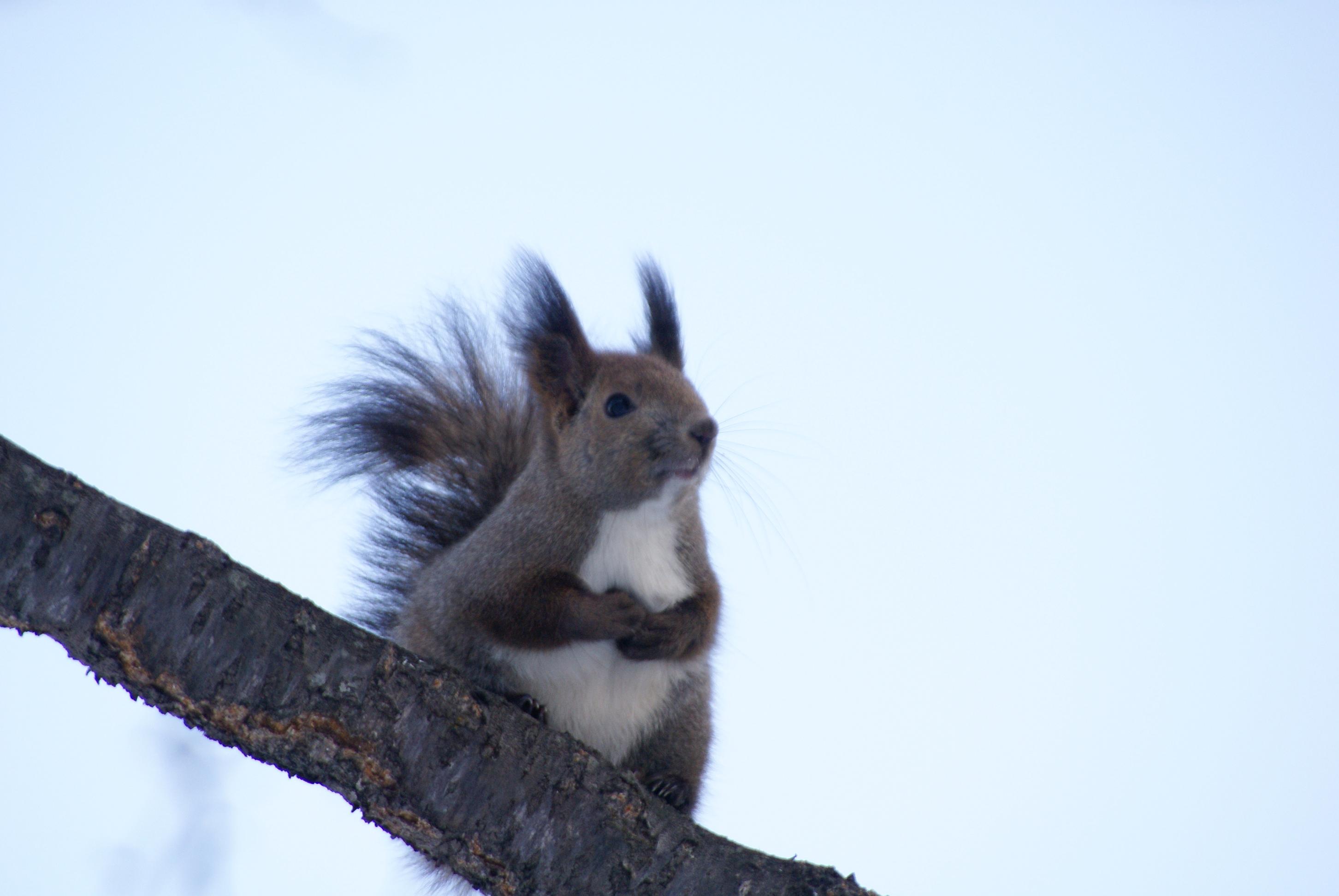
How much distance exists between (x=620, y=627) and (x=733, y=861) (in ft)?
1.49

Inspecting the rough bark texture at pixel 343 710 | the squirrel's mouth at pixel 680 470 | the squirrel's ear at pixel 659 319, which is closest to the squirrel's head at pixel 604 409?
the squirrel's mouth at pixel 680 470

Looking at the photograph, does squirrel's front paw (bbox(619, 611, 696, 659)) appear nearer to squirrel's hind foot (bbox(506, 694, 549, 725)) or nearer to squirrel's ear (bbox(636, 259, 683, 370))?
squirrel's hind foot (bbox(506, 694, 549, 725))

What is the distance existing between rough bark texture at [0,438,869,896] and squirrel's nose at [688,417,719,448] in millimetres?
598

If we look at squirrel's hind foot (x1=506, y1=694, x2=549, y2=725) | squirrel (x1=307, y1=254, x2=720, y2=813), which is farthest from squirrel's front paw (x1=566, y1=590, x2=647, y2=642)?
squirrel's hind foot (x1=506, y1=694, x2=549, y2=725)

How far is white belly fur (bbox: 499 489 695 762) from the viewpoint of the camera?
84.3 inches

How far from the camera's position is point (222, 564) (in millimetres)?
1611

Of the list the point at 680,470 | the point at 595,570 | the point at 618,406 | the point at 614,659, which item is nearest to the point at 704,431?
the point at 680,470

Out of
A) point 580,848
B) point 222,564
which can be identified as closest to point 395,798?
point 580,848

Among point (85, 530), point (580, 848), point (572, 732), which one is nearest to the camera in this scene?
point (85, 530)

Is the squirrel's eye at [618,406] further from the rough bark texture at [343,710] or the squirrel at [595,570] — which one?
the rough bark texture at [343,710]

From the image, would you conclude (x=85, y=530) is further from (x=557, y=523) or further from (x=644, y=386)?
(x=644, y=386)

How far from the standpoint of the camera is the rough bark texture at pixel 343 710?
150 centimetres

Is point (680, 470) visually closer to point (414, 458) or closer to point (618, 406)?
point (618, 406)

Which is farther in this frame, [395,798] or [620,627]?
[620,627]
